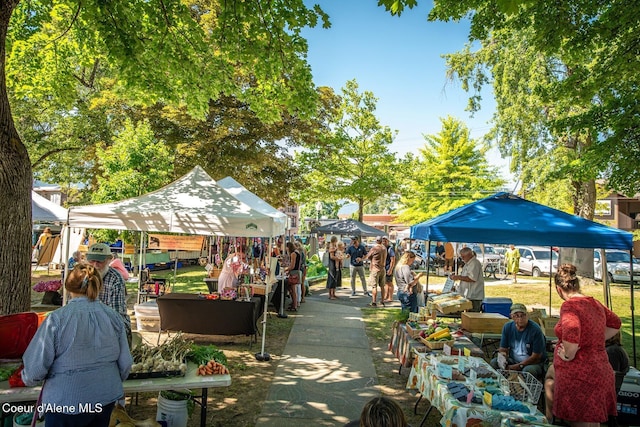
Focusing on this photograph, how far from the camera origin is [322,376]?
617cm

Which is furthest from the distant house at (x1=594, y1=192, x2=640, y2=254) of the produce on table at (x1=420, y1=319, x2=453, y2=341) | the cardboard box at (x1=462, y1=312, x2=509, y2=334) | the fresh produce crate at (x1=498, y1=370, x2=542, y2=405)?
the fresh produce crate at (x1=498, y1=370, x2=542, y2=405)

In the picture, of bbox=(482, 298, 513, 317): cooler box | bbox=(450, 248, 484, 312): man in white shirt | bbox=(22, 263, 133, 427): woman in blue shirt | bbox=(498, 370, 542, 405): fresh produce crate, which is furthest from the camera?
bbox=(450, 248, 484, 312): man in white shirt

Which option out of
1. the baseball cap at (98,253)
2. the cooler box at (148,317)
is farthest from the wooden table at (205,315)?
the baseball cap at (98,253)

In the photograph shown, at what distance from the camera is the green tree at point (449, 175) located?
30.8 m

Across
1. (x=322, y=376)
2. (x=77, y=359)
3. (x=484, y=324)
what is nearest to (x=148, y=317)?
(x=322, y=376)

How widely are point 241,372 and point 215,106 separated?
A: 14.4 m

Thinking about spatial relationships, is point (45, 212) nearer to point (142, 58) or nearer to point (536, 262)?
point (142, 58)

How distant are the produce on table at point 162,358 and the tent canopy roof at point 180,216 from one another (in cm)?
274

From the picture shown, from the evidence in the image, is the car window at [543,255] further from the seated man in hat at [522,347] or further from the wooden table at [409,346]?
the seated man in hat at [522,347]

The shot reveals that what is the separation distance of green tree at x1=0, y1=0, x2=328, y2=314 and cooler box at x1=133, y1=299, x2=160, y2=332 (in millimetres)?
3320

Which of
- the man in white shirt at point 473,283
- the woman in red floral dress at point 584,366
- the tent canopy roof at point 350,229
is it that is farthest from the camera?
the tent canopy roof at point 350,229

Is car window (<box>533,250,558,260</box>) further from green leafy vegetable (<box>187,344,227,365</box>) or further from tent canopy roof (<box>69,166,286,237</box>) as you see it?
green leafy vegetable (<box>187,344,227,365</box>)

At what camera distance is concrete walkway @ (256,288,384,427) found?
4.81 metres

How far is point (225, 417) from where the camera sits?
4699 mm
